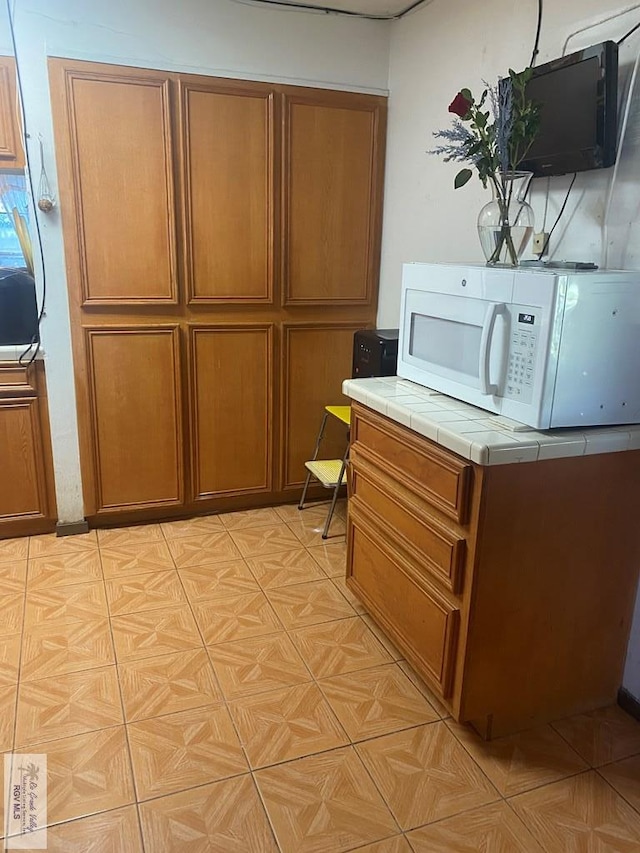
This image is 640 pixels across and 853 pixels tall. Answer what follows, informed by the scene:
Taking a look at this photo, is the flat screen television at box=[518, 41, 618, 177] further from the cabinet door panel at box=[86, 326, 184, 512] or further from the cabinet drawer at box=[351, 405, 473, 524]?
the cabinet door panel at box=[86, 326, 184, 512]

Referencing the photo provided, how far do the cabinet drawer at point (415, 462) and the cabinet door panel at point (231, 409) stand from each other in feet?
3.46

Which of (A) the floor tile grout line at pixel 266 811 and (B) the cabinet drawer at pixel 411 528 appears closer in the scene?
(A) the floor tile grout line at pixel 266 811

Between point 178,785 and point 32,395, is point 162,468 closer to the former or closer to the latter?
point 32,395

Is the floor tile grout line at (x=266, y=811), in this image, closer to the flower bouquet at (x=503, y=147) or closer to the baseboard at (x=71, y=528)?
the flower bouquet at (x=503, y=147)

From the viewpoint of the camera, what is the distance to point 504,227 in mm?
1876

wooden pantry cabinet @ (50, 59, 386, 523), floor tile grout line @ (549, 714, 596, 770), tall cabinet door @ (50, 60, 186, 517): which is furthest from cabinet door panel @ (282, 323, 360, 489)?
floor tile grout line @ (549, 714, 596, 770)

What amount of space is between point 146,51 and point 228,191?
2.09ft

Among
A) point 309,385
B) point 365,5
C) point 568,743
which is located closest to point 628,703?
point 568,743

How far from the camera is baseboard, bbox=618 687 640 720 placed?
6.29ft

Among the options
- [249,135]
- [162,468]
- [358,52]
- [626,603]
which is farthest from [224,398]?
[626,603]

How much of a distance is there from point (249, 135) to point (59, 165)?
0.84m

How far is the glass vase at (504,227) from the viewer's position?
Result: 189 cm

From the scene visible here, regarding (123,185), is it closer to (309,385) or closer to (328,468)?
(309,385)

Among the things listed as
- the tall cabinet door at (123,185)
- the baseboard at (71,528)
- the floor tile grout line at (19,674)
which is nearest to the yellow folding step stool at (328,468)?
the tall cabinet door at (123,185)
